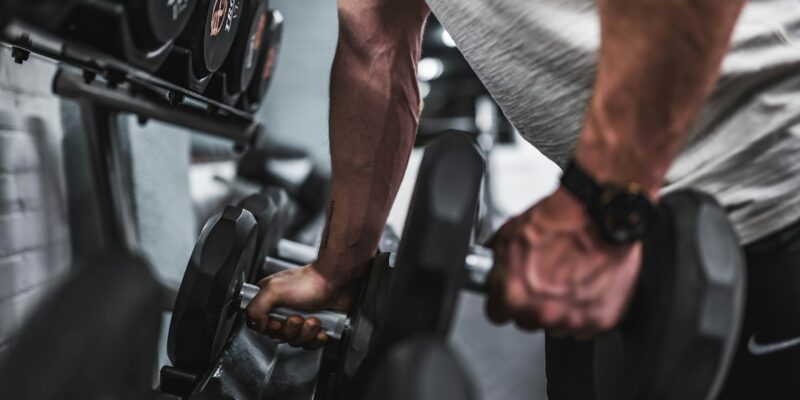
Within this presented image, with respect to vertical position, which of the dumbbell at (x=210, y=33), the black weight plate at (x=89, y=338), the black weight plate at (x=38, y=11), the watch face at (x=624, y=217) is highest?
the black weight plate at (x=38, y=11)

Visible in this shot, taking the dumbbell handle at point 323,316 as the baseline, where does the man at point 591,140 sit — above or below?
above

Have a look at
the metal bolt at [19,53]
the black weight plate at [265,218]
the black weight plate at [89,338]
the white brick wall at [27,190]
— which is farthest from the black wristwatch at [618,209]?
the white brick wall at [27,190]

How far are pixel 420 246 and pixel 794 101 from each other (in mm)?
407

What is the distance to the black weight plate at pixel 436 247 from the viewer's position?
0.51 m

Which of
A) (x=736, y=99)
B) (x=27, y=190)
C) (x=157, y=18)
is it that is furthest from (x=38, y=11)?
(x=27, y=190)

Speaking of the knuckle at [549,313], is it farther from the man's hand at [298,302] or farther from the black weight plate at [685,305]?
the man's hand at [298,302]

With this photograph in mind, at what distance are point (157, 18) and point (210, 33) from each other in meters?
0.20

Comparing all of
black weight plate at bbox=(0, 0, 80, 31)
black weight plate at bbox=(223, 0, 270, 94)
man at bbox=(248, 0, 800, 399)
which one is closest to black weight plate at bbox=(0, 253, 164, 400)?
black weight plate at bbox=(0, 0, 80, 31)

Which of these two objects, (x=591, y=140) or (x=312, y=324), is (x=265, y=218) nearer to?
(x=312, y=324)

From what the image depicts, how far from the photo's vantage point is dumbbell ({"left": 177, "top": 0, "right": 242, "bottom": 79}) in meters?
0.77

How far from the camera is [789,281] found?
661 millimetres

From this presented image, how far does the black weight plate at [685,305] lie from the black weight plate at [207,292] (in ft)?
1.48

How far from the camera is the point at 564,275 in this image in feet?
1.77

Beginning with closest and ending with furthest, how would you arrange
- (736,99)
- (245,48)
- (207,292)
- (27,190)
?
(736,99) < (207,292) < (245,48) < (27,190)
